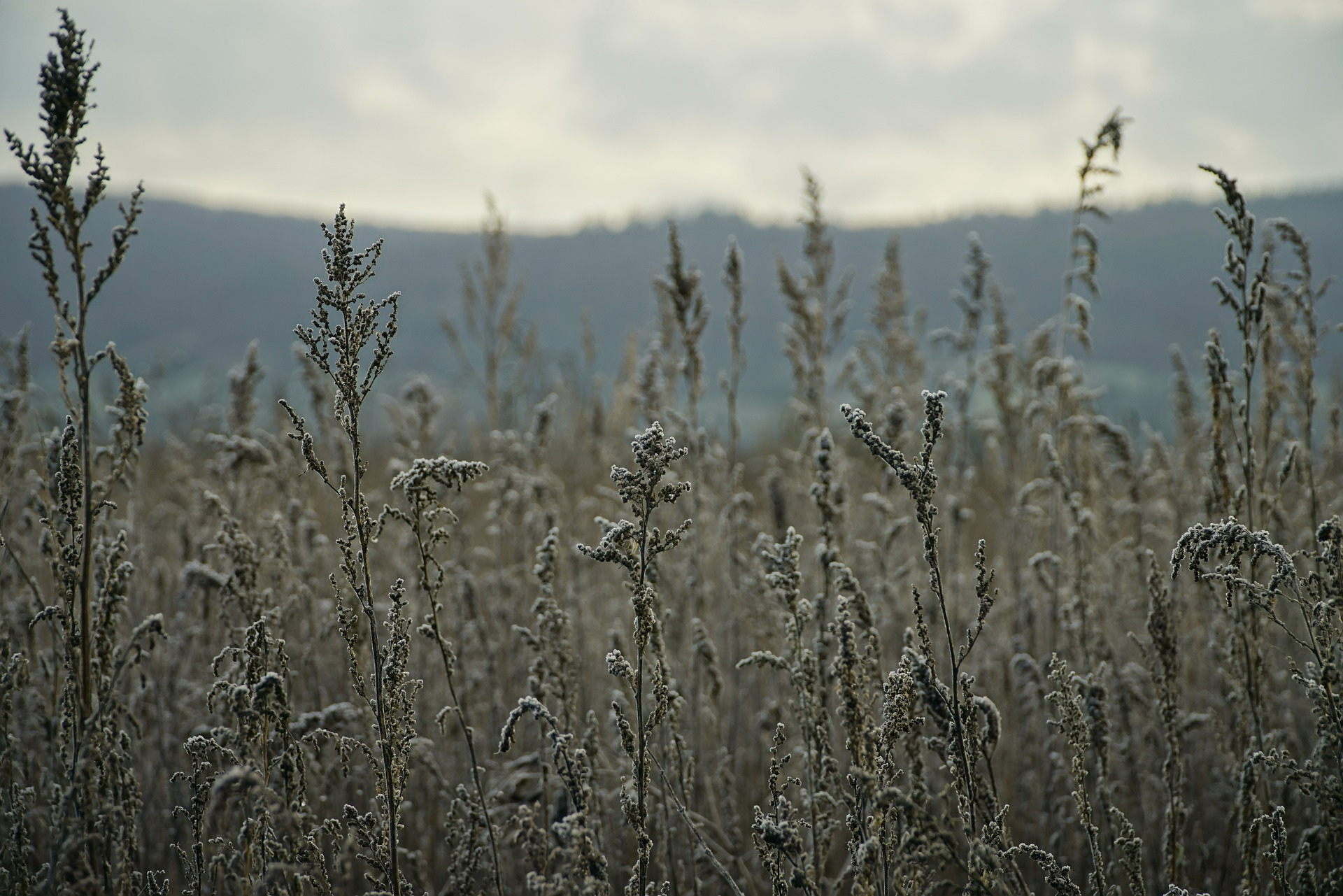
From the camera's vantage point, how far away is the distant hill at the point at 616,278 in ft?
152

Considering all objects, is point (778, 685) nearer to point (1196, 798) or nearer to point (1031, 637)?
point (1031, 637)

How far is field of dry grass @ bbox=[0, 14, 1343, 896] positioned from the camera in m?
1.88

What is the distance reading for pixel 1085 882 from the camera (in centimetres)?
335

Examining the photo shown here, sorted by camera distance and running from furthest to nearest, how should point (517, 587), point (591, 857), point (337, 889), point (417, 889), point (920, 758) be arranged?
1. point (517, 587)
2. point (417, 889)
3. point (337, 889)
4. point (920, 758)
5. point (591, 857)

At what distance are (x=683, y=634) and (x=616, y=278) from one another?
5632 centimetres

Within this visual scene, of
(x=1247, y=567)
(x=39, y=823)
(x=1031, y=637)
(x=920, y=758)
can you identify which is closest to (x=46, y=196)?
(x=920, y=758)

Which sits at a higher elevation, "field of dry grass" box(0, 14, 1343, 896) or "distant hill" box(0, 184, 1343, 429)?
"distant hill" box(0, 184, 1343, 429)

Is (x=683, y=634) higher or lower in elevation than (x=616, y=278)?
lower

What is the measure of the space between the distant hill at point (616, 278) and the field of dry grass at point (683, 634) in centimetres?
3697

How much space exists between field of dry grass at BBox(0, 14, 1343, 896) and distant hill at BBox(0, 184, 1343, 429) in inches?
1456

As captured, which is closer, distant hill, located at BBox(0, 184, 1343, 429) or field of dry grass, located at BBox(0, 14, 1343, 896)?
field of dry grass, located at BBox(0, 14, 1343, 896)

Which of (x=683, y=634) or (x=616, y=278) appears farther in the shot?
(x=616, y=278)

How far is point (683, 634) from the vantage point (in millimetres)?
4352

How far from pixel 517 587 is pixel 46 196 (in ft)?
10.4
